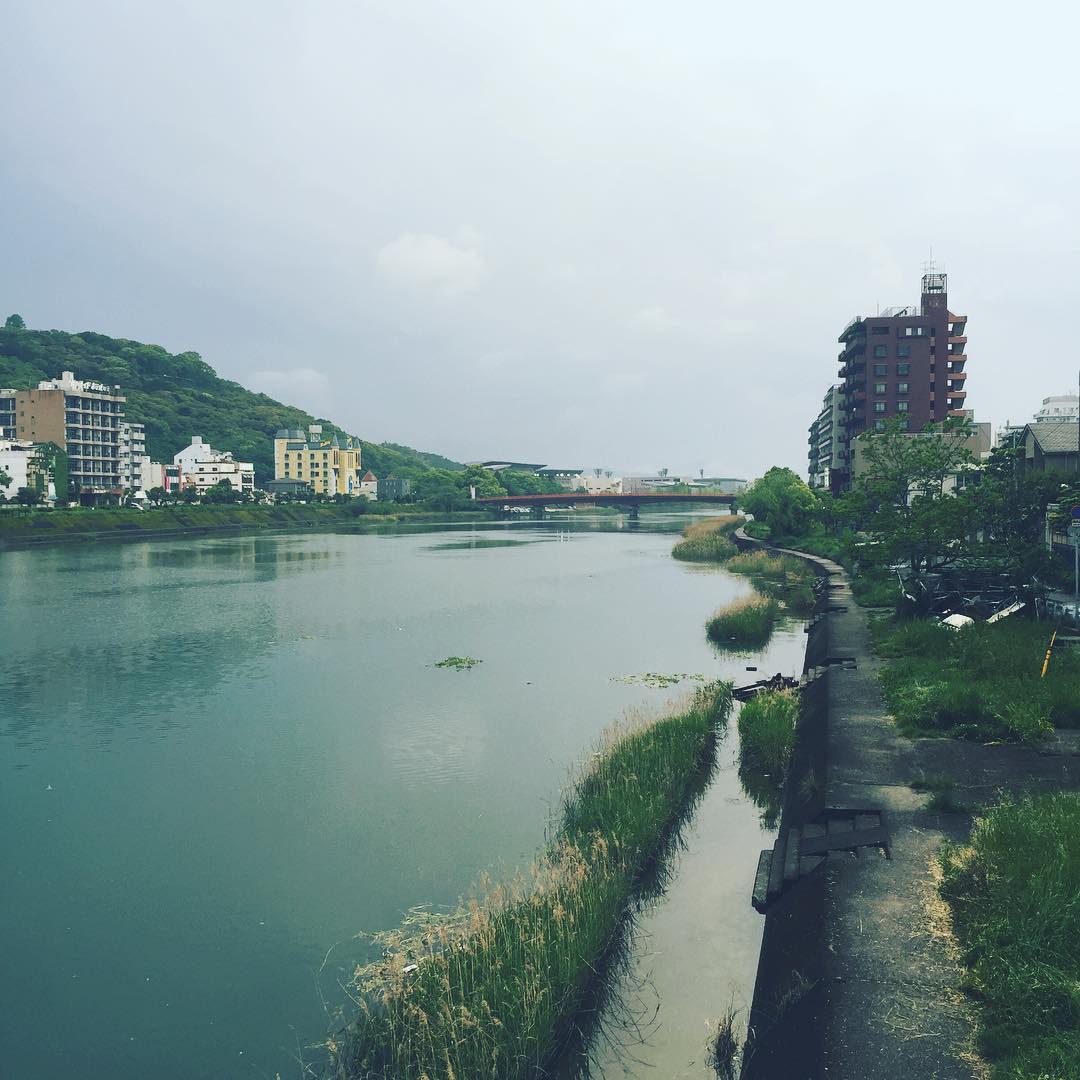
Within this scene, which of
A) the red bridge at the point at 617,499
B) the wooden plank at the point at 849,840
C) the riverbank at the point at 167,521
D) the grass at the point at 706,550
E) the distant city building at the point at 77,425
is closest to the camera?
the wooden plank at the point at 849,840

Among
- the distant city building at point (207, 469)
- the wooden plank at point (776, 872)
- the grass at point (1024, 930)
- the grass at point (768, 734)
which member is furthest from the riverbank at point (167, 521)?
the grass at point (1024, 930)

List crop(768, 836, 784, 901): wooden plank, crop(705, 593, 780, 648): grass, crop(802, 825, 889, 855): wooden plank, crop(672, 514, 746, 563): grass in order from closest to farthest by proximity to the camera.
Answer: crop(802, 825, 889, 855): wooden plank, crop(768, 836, 784, 901): wooden plank, crop(705, 593, 780, 648): grass, crop(672, 514, 746, 563): grass

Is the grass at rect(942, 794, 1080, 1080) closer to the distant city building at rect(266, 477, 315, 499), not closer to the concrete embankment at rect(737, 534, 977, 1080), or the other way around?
the concrete embankment at rect(737, 534, 977, 1080)

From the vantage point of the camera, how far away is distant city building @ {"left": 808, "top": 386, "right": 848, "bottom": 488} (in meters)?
107

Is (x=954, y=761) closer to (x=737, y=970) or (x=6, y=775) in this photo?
(x=737, y=970)

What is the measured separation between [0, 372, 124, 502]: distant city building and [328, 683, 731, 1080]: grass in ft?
384

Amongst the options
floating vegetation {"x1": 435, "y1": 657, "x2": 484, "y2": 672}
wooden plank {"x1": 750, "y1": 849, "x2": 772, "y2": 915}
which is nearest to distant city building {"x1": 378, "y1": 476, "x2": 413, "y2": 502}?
floating vegetation {"x1": 435, "y1": 657, "x2": 484, "y2": 672}

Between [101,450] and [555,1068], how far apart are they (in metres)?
134

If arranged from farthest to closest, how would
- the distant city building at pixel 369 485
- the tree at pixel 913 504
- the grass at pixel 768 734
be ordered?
1. the distant city building at pixel 369 485
2. the tree at pixel 913 504
3. the grass at pixel 768 734

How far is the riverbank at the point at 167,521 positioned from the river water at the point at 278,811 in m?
50.8

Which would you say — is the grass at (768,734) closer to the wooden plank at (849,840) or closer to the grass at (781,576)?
the wooden plank at (849,840)

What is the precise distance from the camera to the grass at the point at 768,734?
19.6 metres

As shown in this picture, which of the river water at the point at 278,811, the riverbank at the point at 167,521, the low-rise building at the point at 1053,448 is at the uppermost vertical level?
the low-rise building at the point at 1053,448

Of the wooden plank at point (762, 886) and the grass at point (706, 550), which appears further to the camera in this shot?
the grass at point (706, 550)
